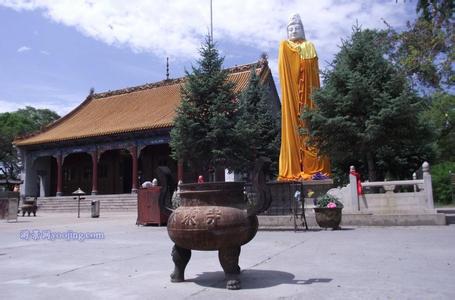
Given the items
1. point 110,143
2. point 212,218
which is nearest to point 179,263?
point 212,218

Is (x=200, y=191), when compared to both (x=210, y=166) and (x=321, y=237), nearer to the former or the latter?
(x=321, y=237)

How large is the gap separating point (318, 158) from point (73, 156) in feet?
70.3

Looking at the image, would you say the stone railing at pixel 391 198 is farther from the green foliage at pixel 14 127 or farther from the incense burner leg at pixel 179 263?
the green foliage at pixel 14 127

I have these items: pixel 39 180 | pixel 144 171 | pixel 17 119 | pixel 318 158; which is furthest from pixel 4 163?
pixel 318 158

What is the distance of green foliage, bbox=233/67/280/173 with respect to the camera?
1838 cm

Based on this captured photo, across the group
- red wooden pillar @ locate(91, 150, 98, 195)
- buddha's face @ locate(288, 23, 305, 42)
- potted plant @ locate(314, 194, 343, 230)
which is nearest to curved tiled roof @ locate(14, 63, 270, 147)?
red wooden pillar @ locate(91, 150, 98, 195)

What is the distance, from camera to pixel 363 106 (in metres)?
14.9

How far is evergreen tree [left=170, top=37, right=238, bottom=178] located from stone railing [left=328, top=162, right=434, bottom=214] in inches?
225

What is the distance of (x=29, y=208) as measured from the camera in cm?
2291

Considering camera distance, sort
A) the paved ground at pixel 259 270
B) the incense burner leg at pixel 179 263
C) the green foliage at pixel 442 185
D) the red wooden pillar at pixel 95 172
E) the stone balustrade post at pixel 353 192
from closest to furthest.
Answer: the paved ground at pixel 259 270
the incense burner leg at pixel 179 263
the stone balustrade post at pixel 353 192
the green foliage at pixel 442 185
the red wooden pillar at pixel 95 172

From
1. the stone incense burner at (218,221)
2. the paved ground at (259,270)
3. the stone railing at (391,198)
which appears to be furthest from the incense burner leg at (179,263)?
the stone railing at (391,198)

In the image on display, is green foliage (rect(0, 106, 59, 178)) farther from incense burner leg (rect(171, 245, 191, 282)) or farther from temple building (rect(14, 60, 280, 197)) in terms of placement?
incense burner leg (rect(171, 245, 191, 282))

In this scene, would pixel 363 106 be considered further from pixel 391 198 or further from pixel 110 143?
pixel 110 143

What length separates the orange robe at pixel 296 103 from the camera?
730 inches
